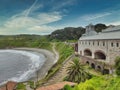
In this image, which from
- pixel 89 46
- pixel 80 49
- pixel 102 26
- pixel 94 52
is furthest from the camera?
pixel 102 26

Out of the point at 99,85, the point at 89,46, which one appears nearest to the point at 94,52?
the point at 89,46

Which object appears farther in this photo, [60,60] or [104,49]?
[60,60]

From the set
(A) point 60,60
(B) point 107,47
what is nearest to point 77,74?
(B) point 107,47

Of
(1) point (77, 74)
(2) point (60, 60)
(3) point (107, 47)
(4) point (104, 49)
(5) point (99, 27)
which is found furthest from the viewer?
(5) point (99, 27)

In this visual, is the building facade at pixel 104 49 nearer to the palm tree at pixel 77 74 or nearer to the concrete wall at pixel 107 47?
the concrete wall at pixel 107 47

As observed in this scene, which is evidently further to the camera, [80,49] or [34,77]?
[80,49]

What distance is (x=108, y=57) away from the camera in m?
55.7

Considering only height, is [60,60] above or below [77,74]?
below

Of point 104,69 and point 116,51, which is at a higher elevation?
point 116,51

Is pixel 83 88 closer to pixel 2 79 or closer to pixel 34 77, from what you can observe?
pixel 34 77

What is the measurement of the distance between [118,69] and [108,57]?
68.5 ft

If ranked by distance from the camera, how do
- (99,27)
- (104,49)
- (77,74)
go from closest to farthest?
(77,74), (104,49), (99,27)

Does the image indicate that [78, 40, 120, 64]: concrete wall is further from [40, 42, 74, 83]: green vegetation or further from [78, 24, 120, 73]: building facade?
[40, 42, 74, 83]: green vegetation

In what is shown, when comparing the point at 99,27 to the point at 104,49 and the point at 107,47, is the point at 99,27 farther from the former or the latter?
the point at 107,47
